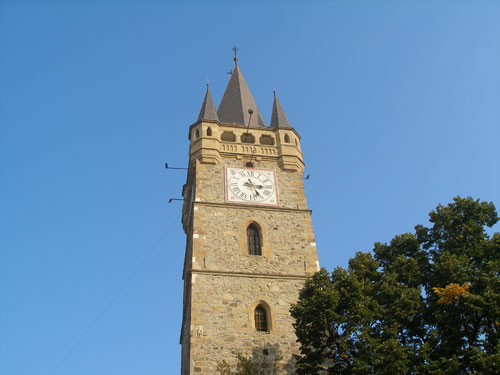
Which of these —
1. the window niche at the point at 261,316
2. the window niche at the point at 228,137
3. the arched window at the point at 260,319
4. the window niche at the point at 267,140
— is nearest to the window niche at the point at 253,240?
the window niche at the point at 261,316

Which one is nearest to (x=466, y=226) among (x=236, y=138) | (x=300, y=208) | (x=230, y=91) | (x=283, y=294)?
(x=283, y=294)

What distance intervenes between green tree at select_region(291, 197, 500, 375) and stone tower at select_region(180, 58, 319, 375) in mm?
3870

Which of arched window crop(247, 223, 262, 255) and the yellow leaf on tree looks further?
arched window crop(247, 223, 262, 255)

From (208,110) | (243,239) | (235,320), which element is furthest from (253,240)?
(208,110)

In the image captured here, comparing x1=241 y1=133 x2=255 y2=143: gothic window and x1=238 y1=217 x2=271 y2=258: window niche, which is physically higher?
x1=241 y1=133 x2=255 y2=143: gothic window

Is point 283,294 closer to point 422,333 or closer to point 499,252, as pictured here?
point 422,333

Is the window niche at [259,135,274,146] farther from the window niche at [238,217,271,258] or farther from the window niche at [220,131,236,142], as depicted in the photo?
the window niche at [238,217,271,258]

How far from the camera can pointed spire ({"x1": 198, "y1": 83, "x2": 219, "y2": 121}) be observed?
28.8 metres

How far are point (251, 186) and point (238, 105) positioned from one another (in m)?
7.30

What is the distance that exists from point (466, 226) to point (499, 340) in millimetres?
4022

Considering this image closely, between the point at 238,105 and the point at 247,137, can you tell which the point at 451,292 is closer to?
the point at 247,137

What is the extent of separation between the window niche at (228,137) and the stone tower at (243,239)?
0.05 metres

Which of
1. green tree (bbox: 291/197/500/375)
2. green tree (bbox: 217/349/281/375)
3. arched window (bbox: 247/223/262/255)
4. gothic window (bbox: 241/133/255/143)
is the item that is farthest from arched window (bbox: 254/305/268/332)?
gothic window (bbox: 241/133/255/143)

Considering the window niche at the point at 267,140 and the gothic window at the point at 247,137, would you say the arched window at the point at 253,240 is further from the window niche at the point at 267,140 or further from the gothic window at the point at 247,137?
the window niche at the point at 267,140
